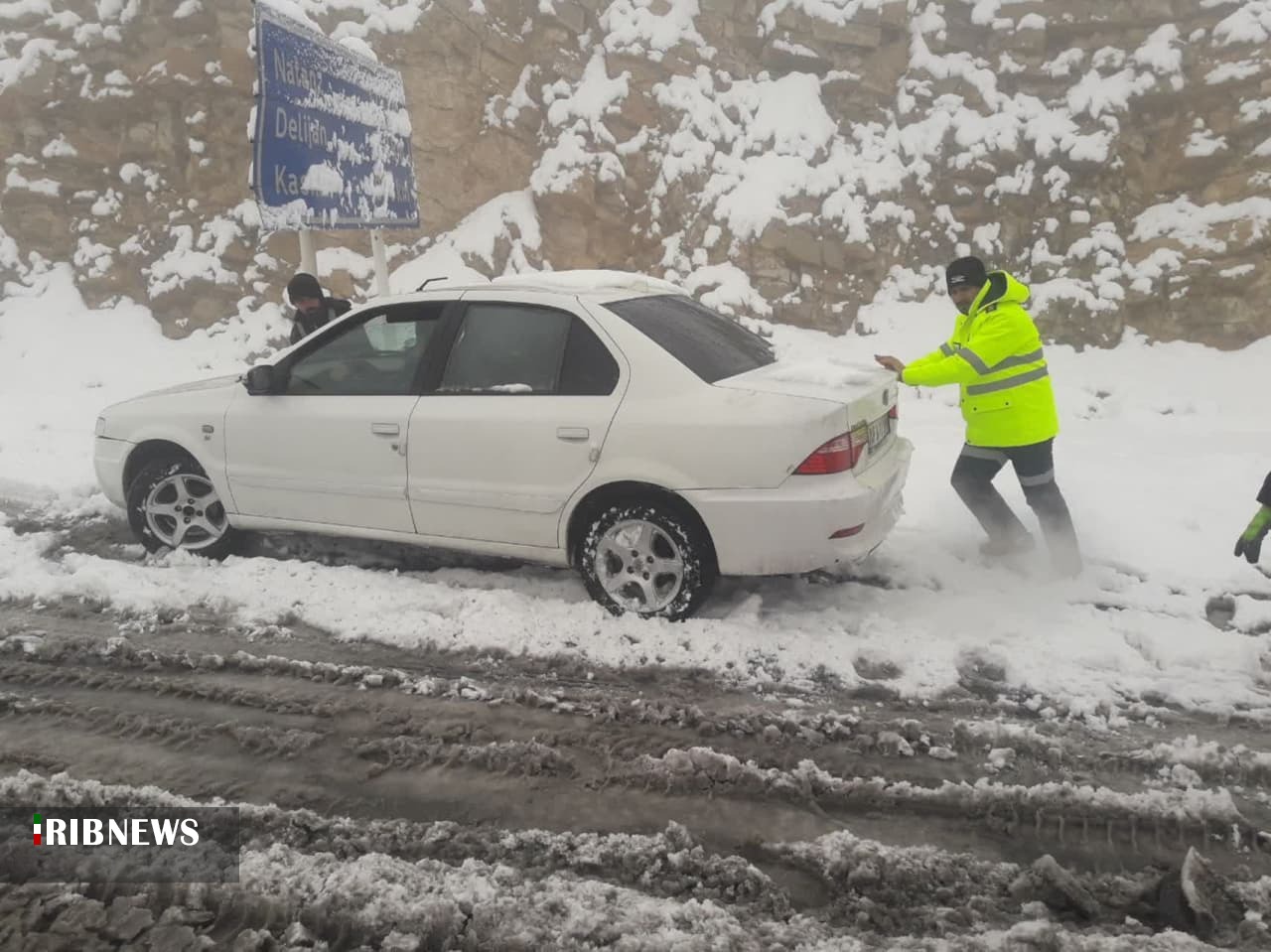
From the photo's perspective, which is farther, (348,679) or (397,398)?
(397,398)

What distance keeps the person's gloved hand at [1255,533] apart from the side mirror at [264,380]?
498 centimetres

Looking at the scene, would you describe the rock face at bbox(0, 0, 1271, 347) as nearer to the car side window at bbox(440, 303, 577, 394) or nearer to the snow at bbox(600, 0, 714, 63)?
the snow at bbox(600, 0, 714, 63)

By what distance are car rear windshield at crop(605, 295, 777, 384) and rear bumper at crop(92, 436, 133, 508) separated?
3234mm

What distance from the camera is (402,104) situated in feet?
25.8

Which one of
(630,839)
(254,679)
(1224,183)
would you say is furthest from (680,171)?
(630,839)

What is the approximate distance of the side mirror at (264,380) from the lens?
4684 millimetres

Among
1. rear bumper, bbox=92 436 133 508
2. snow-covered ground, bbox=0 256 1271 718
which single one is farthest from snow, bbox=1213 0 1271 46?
rear bumper, bbox=92 436 133 508

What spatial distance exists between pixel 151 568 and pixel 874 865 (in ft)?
13.6

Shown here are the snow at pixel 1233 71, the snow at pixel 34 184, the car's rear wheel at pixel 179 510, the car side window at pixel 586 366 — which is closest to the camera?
the car side window at pixel 586 366

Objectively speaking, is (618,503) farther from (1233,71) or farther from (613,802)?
(1233,71)

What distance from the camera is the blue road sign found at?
19.1 ft

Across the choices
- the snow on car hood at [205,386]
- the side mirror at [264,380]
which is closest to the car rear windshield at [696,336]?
the side mirror at [264,380]

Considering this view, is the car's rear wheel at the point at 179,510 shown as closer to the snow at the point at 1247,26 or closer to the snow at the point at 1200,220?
the snow at the point at 1200,220

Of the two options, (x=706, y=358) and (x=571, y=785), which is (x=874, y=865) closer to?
(x=571, y=785)
